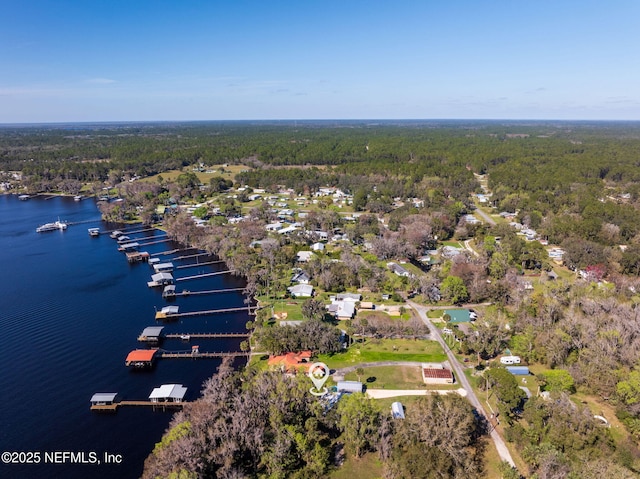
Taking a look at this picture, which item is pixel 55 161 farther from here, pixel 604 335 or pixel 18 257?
pixel 604 335

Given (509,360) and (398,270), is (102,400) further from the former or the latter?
(398,270)

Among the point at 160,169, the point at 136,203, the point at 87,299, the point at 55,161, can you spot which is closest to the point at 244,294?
the point at 87,299

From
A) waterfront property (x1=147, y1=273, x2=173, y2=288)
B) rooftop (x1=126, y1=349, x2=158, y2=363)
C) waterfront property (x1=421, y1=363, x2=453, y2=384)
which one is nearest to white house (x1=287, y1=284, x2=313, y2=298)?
waterfront property (x1=147, y1=273, x2=173, y2=288)

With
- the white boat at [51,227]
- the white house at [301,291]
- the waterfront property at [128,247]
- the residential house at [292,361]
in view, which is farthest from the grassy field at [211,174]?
the residential house at [292,361]

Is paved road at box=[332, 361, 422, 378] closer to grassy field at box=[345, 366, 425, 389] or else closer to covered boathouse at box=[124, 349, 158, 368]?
grassy field at box=[345, 366, 425, 389]

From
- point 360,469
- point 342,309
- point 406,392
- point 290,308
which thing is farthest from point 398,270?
point 360,469

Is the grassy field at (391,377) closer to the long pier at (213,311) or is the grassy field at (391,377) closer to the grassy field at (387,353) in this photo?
the grassy field at (387,353)

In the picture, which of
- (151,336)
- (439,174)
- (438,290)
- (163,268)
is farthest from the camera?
(439,174)
